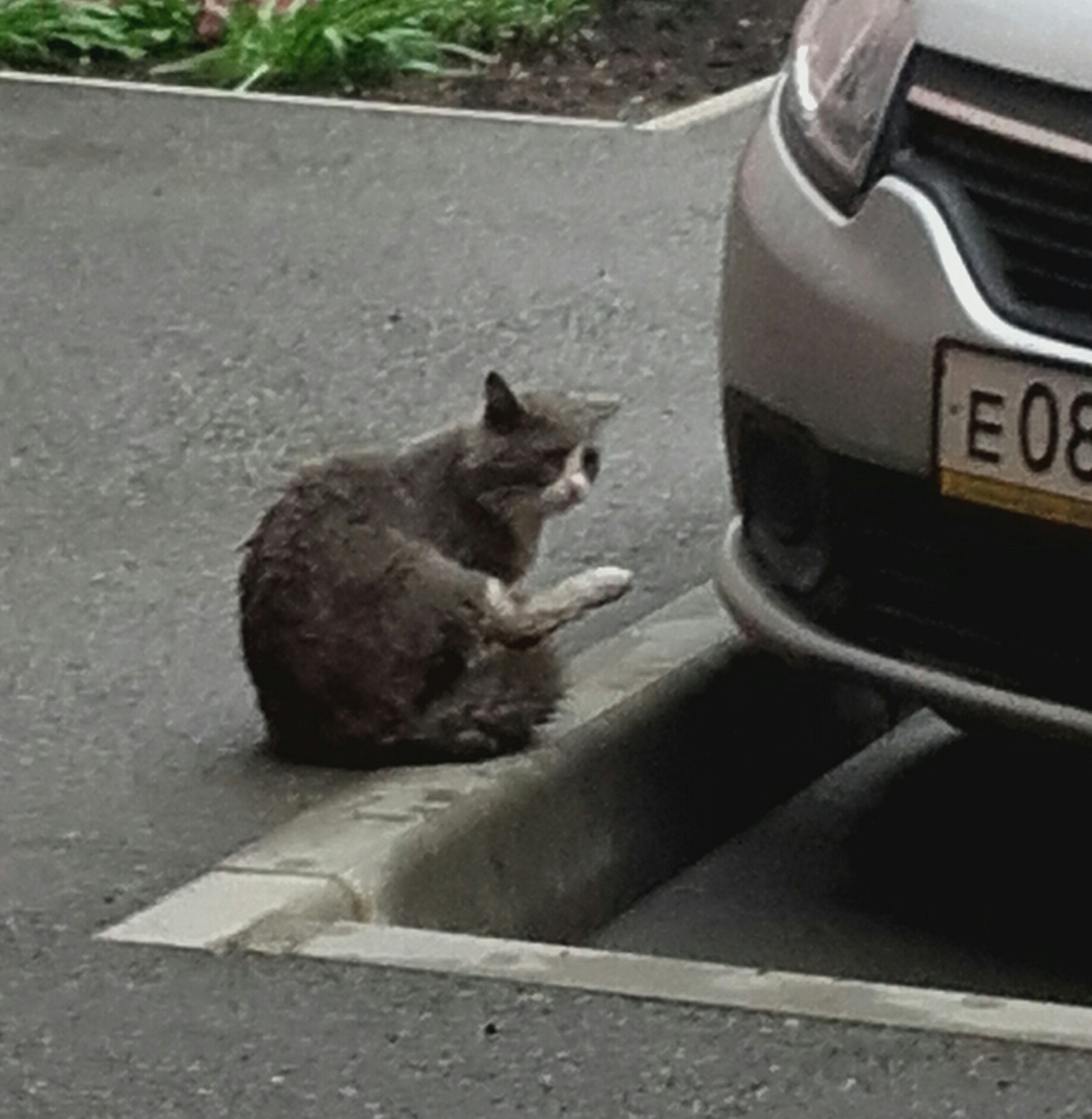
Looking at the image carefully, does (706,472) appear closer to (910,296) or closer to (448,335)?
(448,335)

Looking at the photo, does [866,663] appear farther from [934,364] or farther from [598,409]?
[598,409]

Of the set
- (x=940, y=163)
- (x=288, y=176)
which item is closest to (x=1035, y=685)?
(x=940, y=163)

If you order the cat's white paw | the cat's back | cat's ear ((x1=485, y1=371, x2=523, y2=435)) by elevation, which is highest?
cat's ear ((x1=485, y1=371, x2=523, y2=435))

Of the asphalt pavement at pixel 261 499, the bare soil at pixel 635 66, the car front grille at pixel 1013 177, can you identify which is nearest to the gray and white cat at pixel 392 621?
the asphalt pavement at pixel 261 499

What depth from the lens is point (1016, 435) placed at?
14.2ft

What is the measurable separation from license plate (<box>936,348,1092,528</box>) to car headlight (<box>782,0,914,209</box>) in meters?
0.39

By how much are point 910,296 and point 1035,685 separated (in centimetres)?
50

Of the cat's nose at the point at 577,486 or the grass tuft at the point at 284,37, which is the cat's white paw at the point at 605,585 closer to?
the cat's nose at the point at 577,486

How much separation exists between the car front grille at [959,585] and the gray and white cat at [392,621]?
0.50m

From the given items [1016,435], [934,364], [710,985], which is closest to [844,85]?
[934,364]

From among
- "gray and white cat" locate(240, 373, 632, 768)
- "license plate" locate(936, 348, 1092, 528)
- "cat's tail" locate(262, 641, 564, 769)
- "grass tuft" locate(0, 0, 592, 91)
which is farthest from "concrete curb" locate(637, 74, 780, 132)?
"license plate" locate(936, 348, 1092, 528)

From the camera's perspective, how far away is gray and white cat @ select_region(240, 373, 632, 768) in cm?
487

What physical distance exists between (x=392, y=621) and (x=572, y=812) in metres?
0.36

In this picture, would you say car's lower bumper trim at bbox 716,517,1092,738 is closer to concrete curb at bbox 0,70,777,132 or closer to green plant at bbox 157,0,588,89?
concrete curb at bbox 0,70,777,132
